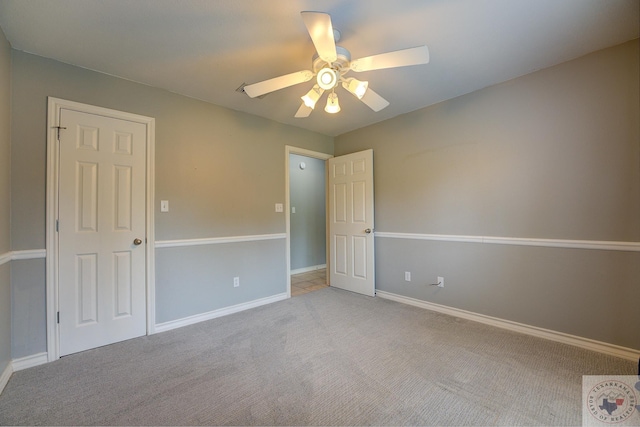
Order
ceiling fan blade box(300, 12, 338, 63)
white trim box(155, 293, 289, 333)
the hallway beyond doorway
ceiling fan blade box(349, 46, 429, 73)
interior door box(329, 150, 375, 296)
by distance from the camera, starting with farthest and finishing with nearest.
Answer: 1. the hallway beyond doorway
2. interior door box(329, 150, 375, 296)
3. white trim box(155, 293, 289, 333)
4. ceiling fan blade box(349, 46, 429, 73)
5. ceiling fan blade box(300, 12, 338, 63)

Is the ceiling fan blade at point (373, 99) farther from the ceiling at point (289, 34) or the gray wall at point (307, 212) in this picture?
the gray wall at point (307, 212)

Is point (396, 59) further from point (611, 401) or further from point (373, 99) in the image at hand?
point (611, 401)

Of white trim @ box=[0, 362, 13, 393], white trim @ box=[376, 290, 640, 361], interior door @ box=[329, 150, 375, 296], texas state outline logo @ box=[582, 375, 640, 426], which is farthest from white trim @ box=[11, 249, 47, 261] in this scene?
texas state outline logo @ box=[582, 375, 640, 426]

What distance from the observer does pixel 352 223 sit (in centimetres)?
371

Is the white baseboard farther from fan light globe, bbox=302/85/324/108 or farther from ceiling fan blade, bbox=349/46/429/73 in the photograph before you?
ceiling fan blade, bbox=349/46/429/73

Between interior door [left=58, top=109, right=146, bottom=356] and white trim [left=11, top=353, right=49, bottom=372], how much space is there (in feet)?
0.34

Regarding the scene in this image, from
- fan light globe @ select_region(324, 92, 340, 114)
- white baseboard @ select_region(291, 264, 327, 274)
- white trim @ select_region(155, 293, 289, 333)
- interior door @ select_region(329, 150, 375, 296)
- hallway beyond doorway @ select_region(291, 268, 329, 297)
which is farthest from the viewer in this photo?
white baseboard @ select_region(291, 264, 327, 274)

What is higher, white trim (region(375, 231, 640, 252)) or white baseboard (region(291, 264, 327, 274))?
white trim (region(375, 231, 640, 252))

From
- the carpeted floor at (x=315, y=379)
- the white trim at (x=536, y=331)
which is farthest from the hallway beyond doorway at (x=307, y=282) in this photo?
the white trim at (x=536, y=331)

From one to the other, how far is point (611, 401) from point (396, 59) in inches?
97.2

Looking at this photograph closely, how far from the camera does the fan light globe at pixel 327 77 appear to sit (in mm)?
1661

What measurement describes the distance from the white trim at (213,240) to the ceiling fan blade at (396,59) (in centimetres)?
220

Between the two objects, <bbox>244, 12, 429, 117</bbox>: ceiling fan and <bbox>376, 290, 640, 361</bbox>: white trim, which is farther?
<bbox>376, 290, 640, 361</bbox>: white trim

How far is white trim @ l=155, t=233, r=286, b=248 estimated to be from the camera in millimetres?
2529
